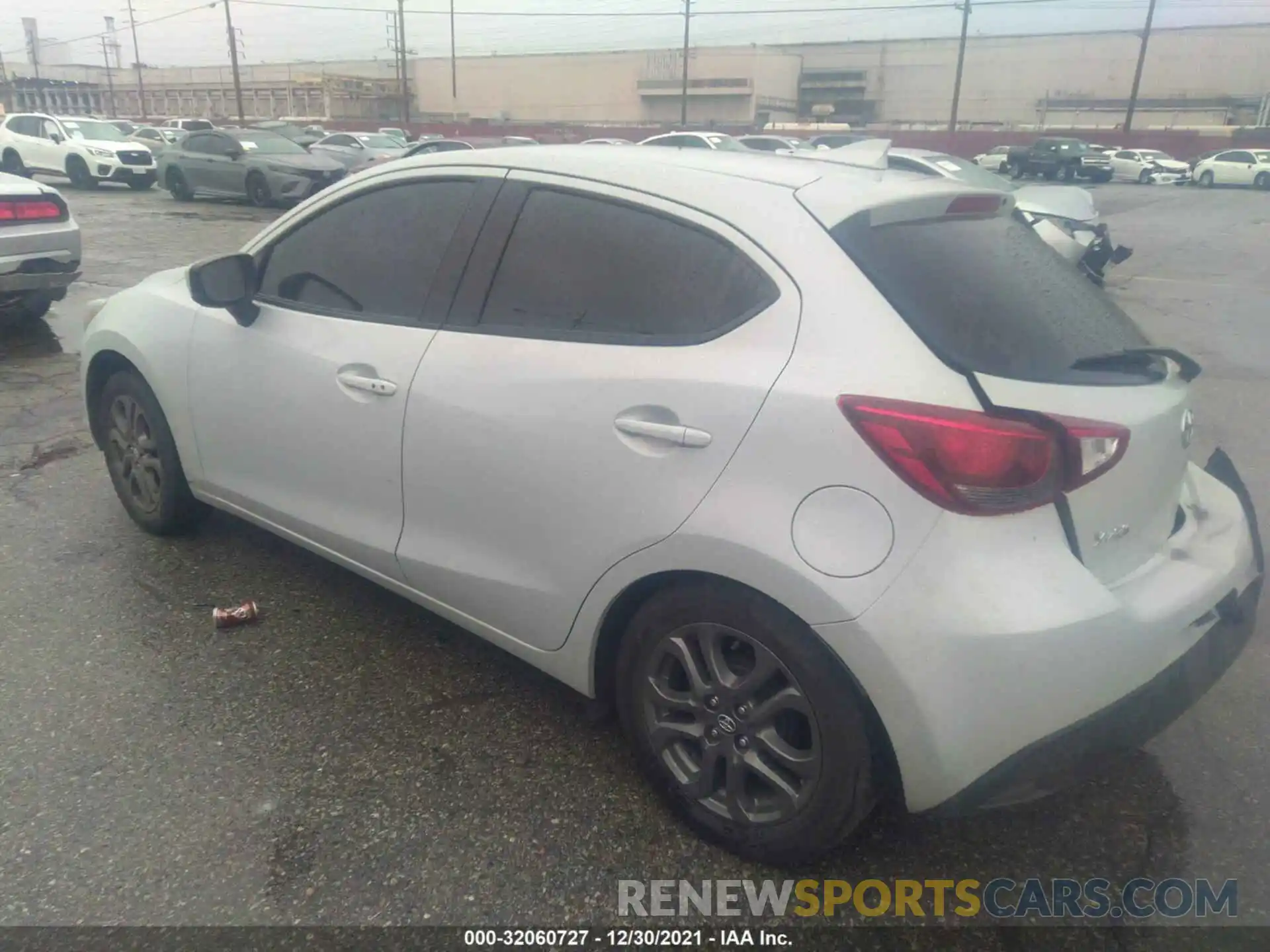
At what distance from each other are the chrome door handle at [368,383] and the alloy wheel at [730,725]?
112 cm

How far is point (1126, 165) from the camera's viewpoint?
38.1 meters

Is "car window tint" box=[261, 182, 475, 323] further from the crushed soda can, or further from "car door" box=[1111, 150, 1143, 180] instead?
"car door" box=[1111, 150, 1143, 180]

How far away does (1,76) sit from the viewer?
79.1 meters

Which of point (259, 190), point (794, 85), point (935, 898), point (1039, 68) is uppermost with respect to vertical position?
point (1039, 68)

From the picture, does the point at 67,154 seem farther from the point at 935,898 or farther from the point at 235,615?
the point at 935,898

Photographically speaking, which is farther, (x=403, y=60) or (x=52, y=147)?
(x=403, y=60)

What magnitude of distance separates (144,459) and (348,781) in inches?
79.5

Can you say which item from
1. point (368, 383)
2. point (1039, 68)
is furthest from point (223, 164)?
point (1039, 68)

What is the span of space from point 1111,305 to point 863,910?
176cm

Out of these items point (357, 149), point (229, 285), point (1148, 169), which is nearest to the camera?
point (229, 285)

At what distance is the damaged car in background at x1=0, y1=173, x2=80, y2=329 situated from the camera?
7.12m

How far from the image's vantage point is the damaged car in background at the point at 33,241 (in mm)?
7117

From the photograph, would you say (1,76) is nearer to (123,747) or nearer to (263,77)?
(263,77)

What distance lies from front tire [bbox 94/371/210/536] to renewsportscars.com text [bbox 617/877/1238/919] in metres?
2.55
